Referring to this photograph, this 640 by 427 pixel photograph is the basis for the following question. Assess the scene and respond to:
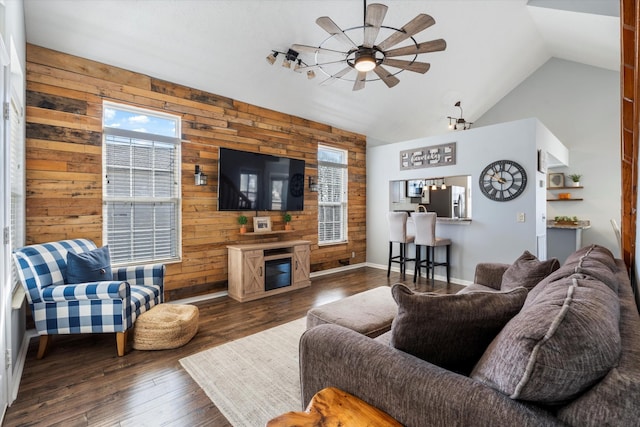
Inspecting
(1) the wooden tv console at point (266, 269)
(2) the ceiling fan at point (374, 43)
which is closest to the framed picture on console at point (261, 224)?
(1) the wooden tv console at point (266, 269)

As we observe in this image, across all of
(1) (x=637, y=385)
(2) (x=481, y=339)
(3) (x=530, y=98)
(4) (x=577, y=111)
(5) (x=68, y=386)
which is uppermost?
(3) (x=530, y=98)

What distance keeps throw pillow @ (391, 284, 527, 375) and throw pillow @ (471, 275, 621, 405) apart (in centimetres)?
23

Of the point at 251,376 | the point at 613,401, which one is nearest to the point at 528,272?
the point at 613,401

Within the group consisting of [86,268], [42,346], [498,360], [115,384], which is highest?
[498,360]

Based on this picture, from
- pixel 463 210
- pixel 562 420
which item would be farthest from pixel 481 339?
pixel 463 210

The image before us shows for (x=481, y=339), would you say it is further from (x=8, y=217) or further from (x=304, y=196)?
(x=304, y=196)

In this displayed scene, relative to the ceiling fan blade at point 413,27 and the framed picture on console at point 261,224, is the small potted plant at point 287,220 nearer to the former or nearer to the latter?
the framed picture on console at point 261,224

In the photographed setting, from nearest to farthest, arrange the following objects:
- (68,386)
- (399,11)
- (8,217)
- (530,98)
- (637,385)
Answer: (637,385), (8,217), (68,386), (399,11), (530,98)

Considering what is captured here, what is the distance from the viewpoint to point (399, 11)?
3871mm

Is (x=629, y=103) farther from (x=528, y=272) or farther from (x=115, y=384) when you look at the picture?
(x=115, y=384)

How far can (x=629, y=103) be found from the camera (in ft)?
6.43

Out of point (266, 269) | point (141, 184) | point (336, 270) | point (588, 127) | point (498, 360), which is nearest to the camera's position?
point (498, 360)

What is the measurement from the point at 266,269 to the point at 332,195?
2.32m

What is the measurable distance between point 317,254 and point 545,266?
153 inches
